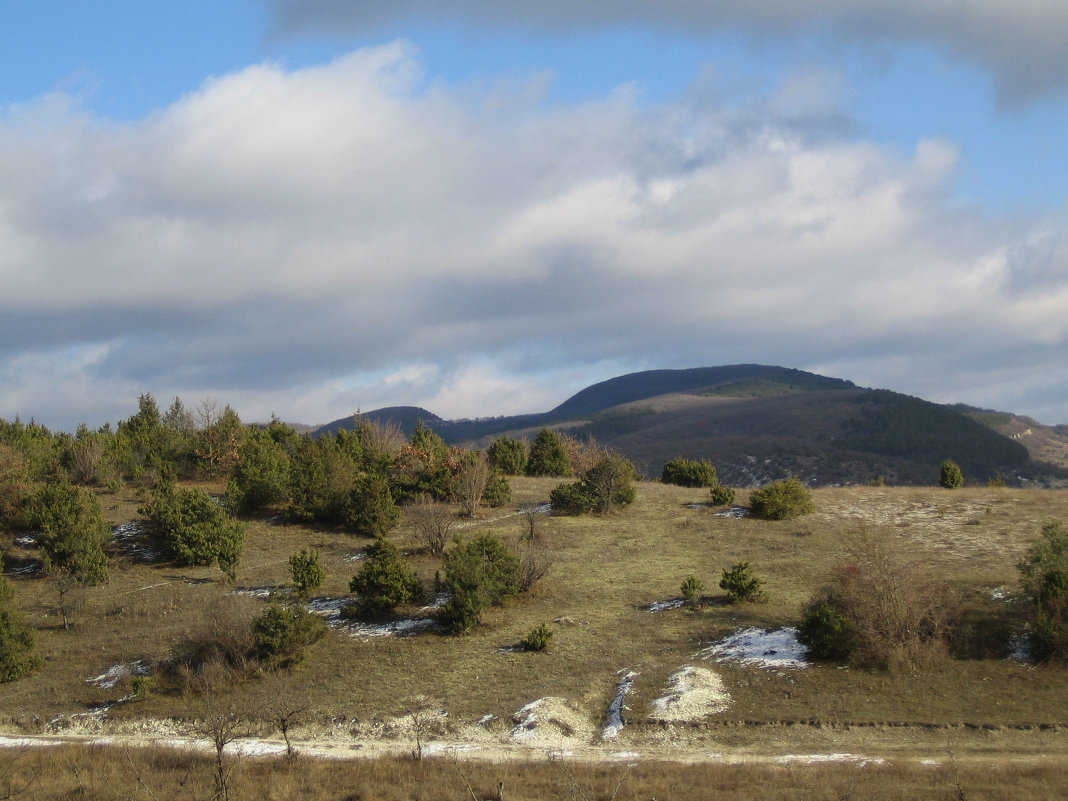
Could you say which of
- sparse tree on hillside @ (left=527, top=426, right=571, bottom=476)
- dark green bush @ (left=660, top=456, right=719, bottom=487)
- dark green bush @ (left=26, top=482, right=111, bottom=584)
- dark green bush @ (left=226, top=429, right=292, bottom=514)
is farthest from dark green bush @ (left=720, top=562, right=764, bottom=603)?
sparse tree on hillside @ (left=527, top=426, right=571, bottom=476)

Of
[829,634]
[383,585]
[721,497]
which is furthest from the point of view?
[721,497]

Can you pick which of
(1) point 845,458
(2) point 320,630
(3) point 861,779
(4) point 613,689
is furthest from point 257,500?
(1) point 845,458

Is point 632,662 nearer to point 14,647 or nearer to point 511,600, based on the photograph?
point 511,600

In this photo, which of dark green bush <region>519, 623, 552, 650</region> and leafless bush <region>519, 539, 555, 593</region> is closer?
dark green bush <region>519, 623, 552, 650</region>

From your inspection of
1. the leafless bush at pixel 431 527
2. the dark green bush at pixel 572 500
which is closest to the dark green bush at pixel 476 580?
the leafless bush at pixel 431 527

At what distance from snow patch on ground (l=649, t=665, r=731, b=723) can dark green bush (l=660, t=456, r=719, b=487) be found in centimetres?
3026

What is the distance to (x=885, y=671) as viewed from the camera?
1895 cm

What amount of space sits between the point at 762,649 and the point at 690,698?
3.59m

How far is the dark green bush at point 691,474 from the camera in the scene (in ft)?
164

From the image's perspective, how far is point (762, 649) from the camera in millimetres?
20969

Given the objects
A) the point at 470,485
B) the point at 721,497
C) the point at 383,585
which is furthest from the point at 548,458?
the point at 383,585

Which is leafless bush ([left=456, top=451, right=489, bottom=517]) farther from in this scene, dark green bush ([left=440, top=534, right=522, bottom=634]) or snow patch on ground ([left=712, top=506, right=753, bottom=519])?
dark green bush ([left=440, top=534, right=522, bottom=634])

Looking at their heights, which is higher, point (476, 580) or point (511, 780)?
point (476, 580)

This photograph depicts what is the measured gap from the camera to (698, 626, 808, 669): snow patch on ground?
792 inches
